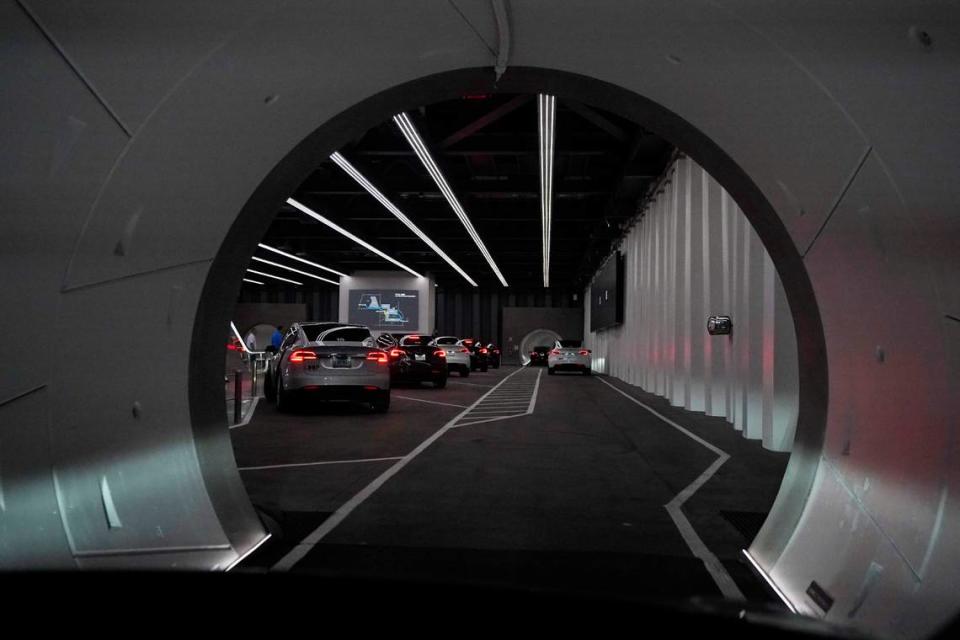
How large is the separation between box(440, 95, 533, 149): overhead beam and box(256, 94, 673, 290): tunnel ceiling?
0.08 ft

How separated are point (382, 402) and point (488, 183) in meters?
7.39

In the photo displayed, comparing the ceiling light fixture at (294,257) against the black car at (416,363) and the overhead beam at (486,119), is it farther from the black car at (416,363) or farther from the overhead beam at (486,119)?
the overhead beam at (486,119)

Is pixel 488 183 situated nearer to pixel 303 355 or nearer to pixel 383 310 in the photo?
pixel 303 355

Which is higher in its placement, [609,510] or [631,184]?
[631,184]

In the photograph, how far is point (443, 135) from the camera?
1555 cm

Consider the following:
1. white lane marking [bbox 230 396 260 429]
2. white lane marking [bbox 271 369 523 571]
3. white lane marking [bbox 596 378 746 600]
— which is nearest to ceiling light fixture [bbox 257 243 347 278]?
white lane marking [bbox 230 396 260 429]

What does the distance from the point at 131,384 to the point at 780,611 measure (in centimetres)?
417

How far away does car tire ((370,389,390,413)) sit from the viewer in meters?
15.7

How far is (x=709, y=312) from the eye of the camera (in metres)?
16.1

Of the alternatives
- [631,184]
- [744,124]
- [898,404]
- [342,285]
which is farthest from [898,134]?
[342,285]

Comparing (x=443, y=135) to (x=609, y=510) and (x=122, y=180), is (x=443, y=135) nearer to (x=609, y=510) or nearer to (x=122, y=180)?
(x=609, y=510)

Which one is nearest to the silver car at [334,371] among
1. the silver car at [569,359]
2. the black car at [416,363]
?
the black car at [416,363]

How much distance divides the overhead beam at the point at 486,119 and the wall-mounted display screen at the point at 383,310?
28.2m

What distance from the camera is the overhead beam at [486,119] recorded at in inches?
533
